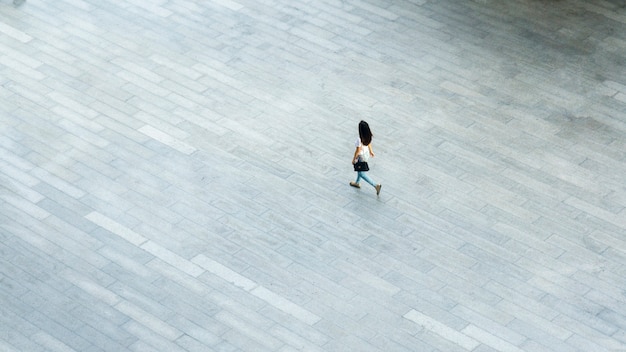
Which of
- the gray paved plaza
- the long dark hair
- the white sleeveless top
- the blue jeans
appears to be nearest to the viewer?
the gray paved plaza

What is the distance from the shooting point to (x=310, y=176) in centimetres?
1906

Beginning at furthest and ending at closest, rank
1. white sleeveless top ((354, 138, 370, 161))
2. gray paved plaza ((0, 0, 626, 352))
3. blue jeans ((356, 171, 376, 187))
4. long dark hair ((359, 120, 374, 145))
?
1. blue jeans ((356, 171, 376, 187))
2. white sleeveless top ((354, 138, 370, 161))
3. long dark hair ((359, 120, 374, 145))
4. gray paved plaza ((0, 0, 626, 352))

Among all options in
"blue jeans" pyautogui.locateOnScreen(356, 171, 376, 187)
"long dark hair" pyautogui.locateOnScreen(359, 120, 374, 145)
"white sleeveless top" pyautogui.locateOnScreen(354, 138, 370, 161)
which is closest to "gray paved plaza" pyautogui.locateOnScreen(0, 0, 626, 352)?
"blue jeans" pyautogui.locateOnScreen(356, 171, 376, 187)

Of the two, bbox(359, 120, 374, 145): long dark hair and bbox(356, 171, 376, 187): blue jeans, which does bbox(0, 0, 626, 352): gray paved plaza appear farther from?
bbox(359, 120, 374, 145): long dark hair

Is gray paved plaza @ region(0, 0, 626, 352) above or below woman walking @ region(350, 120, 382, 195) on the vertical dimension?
below

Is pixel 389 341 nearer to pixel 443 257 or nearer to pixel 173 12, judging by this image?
pixel 443 257

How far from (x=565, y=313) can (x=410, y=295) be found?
2.22 m

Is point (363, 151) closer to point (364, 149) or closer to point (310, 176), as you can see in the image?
point (364, 149)

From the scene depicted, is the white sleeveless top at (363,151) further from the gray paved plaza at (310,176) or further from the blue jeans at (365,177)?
the gray paved plaza at (310,176)

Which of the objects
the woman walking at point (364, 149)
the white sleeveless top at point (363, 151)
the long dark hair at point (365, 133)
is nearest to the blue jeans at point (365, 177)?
the woman walking at point (364, 149)

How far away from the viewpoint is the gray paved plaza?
16.3 metres

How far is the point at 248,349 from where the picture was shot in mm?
15734

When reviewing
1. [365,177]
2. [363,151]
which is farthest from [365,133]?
[365,177]

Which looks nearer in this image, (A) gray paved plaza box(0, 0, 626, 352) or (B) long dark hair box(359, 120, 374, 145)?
(A) gray paved plaza box(0, 0, 626, 352)
